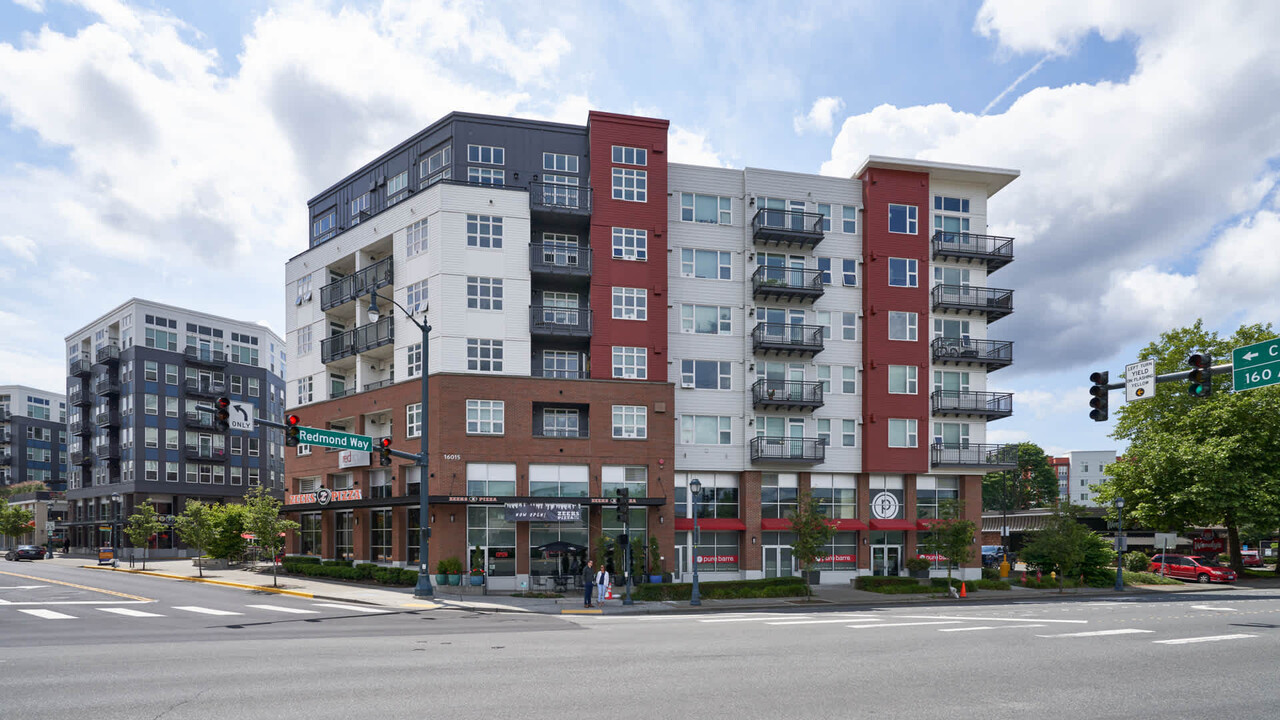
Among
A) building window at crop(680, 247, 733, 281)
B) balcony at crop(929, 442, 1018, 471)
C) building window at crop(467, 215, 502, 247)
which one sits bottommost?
balcony at crop(929, 442, 1018, 471)

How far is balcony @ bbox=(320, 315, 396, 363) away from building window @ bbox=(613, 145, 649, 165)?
50.4 feet

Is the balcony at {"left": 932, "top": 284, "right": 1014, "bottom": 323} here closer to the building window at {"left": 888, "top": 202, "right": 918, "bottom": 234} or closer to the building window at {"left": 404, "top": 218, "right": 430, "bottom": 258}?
the building window at {"left": 888, "top": 202, "right": 918, "bottom": 234}

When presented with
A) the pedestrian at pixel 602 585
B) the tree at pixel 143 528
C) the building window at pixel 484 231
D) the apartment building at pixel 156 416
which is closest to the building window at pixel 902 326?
the building window at pixel 484 231

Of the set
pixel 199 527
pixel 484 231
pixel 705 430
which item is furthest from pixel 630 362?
pixel 199 527

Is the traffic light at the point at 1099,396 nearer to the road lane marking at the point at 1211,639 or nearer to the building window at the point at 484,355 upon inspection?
the road lane marking at the point at 1211,639

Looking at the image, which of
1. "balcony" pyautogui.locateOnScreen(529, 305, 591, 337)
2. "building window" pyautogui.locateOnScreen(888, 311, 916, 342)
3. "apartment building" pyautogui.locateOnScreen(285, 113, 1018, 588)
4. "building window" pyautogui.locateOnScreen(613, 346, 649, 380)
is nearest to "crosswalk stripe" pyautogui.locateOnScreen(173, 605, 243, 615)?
"apartment building" pyautogui.locateOnScreen(285, 113, 1018, 588)

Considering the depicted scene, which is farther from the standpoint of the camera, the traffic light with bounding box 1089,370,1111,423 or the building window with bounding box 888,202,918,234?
the building window with bounding box 888,202,918,234

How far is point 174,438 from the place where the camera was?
86.1 metres

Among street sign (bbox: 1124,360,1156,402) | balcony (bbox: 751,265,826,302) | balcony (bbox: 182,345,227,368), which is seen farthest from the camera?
balcony (bbox: 182,345,227,368)

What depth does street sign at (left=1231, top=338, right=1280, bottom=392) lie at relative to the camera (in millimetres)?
19953

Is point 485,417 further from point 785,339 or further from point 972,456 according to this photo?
point 972,456

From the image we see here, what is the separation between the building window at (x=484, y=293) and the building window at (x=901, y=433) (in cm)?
2432

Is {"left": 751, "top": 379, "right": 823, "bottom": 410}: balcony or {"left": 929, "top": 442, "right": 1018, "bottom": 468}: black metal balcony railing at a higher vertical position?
{"left": 751, "top": 379, "right": 823, "bottom": 410}: balcony

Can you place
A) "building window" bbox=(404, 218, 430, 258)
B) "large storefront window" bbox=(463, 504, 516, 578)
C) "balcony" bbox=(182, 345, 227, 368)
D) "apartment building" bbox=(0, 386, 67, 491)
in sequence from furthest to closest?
"apartment building" bbox=(0, 386, 67, 491), "balcony" bbox=(182, 345, 227, 368), "building window" bbox=(404, 218, 430, 258), "large storefront window" bbox=(463, 504, 516, 578)
